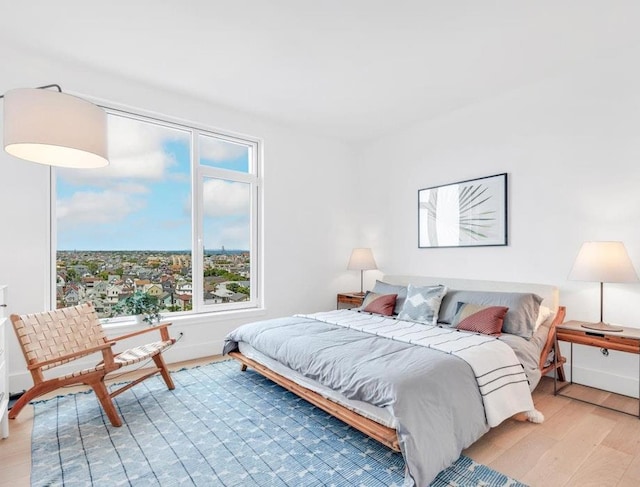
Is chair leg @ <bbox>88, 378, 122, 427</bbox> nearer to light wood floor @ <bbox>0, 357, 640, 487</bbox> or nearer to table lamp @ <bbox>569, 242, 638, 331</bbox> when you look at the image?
light wood floor @ <bbox>0, 357, 640, 487</bbox>

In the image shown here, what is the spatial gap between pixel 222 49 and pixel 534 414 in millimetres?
3616

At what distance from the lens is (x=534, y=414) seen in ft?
7.97

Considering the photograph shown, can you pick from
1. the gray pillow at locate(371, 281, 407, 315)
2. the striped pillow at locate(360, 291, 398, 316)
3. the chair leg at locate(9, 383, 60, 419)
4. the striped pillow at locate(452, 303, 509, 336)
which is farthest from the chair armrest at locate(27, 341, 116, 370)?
the striped pillow at locate(452, 303, 509, 336)

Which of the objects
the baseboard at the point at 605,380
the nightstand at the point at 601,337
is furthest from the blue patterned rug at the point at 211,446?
the baseboard at the point at 605,380

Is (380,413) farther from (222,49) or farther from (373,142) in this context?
(373,142)

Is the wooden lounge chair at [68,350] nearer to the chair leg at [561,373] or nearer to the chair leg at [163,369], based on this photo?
the chair leg at [163,369]

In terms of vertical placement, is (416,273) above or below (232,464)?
above

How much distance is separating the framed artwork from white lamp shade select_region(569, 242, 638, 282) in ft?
2.91

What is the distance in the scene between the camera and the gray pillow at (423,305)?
11.1 feet

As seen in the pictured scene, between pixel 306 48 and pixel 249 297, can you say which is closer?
pixel 306 48

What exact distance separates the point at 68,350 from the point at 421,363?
254 centimetres

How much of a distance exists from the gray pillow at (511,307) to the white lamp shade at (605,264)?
396mm

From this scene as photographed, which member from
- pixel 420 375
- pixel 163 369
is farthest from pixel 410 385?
pixel 163 369

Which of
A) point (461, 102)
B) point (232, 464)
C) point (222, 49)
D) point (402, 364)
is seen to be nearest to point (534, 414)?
point (402, 364)
